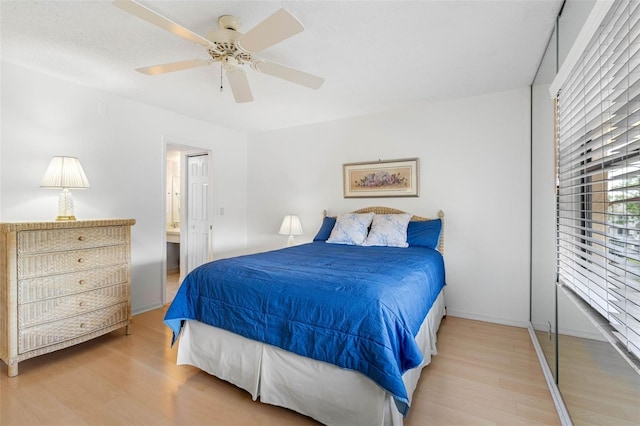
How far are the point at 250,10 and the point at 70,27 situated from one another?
4.01ft

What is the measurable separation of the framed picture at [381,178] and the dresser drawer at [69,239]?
2.50 m

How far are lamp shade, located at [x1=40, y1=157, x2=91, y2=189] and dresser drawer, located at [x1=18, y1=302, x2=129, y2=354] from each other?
3.50 ft

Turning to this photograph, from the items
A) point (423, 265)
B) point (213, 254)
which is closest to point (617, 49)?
point (423, 265)

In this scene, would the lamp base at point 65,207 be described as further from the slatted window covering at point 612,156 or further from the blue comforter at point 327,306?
the slatted window covering at point 612,156

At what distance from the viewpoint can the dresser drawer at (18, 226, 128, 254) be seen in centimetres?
215

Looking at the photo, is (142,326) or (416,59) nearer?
(416,59)

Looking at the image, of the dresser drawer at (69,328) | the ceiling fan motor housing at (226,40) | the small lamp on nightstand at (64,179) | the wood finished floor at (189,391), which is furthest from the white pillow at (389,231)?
the small lamp on nightstand at (64,179)

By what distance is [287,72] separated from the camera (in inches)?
78.6

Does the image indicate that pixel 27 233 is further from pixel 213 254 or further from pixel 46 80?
pixel 213 254

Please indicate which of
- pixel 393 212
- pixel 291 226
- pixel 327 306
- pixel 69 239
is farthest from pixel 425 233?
pixel 69 239

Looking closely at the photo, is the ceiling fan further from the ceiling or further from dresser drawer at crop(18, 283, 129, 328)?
dresser drawer at crop(18, 283, 129, 328)

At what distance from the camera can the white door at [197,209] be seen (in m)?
4.35

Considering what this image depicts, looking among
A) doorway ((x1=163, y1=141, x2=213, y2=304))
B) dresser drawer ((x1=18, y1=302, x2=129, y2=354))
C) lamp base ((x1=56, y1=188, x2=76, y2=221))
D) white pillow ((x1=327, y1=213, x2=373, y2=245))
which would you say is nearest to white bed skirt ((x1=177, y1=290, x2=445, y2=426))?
dresser drawer ((x1=18, y1=302, x2=129, y2=354))

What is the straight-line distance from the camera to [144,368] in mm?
2176
